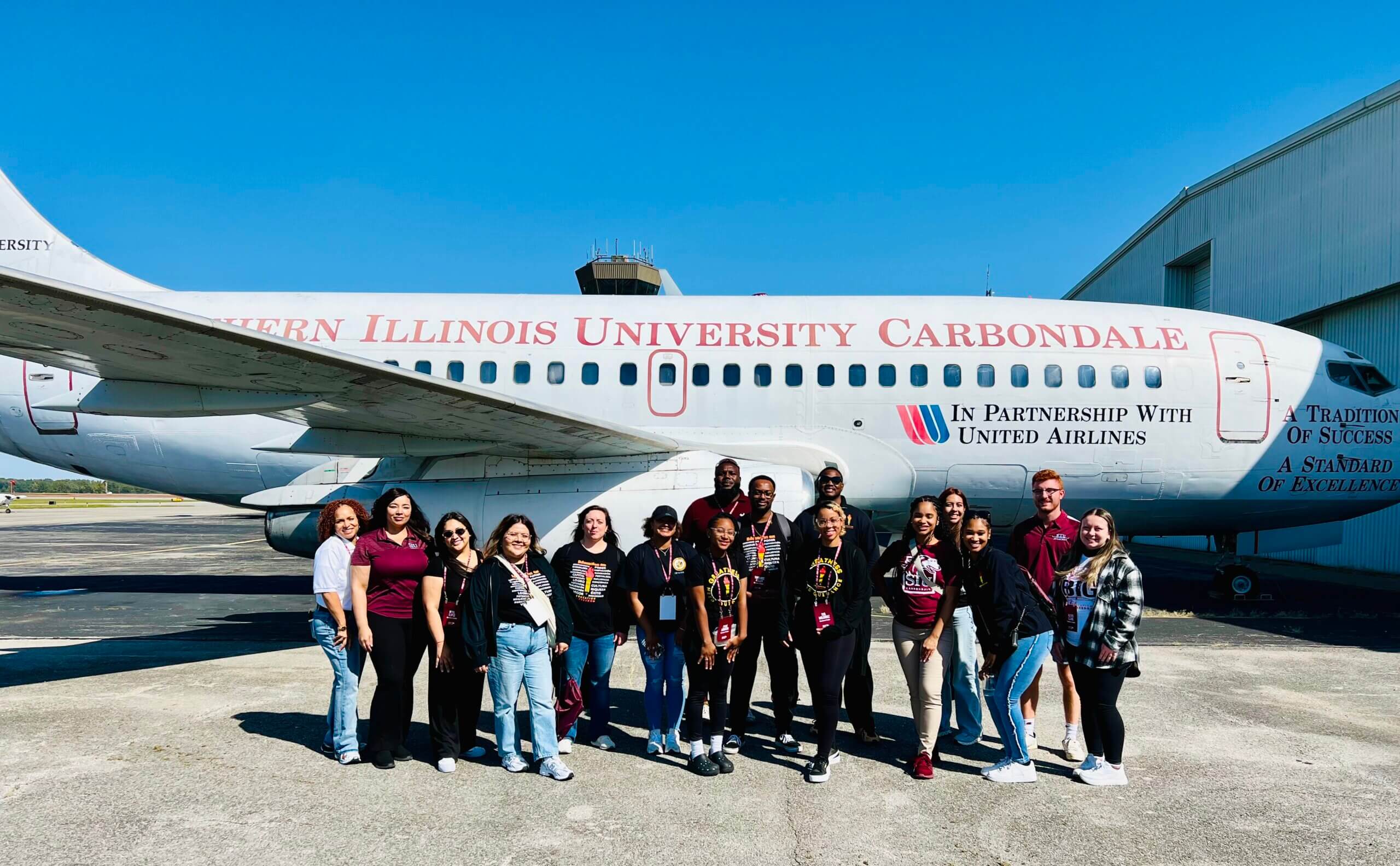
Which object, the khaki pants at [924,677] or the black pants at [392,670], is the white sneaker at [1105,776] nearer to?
the khaki pants at [924,677]

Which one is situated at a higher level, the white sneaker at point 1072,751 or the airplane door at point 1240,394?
the airplane door at point 1240,394

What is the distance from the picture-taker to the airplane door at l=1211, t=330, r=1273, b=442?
10367 millimetres

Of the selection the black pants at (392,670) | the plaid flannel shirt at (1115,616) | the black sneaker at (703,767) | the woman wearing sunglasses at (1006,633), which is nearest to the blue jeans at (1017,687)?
the woman wearing sunglasses at (1006,633)

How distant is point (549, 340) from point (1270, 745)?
8.29 m

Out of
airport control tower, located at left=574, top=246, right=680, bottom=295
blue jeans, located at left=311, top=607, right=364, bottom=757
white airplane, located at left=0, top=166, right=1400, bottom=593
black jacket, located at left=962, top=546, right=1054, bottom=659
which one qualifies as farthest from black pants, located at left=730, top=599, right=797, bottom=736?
airport control tower, located at left=574, top=246, right=680, bottom=295

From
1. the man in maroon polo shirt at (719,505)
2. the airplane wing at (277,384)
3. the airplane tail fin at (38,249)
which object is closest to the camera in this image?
the airplane wing at (277,384)

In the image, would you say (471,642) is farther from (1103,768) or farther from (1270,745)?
(1270,745)

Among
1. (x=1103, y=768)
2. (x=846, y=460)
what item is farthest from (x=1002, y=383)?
(x=1103, y=768)

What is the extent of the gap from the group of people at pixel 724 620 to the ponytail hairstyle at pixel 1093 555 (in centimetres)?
1

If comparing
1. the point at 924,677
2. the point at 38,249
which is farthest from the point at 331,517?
the point at 38,249

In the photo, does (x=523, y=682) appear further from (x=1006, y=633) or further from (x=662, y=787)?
(x=1006, y=633)

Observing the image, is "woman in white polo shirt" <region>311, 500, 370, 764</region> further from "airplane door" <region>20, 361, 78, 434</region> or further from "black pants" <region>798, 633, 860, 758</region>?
"airplane door" <region>20, 361, 78, 434</region>

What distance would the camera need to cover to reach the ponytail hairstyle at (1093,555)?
4898 mm

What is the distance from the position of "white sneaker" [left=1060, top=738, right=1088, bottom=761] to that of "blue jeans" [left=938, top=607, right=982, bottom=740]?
0.54m
